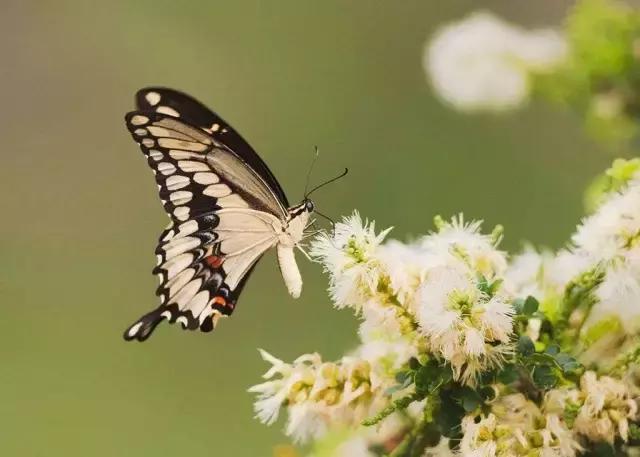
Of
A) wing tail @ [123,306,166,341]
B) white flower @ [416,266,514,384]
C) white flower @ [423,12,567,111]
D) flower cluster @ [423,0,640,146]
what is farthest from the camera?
white flower @ [423,12,567,111]

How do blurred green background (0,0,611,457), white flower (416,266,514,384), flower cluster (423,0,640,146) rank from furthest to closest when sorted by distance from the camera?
blurred green background (0,0,611,457) → flower cluster (423,0,640,146) → white flower (416,266,514,384)

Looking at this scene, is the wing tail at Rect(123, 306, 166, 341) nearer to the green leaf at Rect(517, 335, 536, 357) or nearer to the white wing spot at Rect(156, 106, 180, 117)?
the white wing spot at Rect(156, 106, 180, 117)

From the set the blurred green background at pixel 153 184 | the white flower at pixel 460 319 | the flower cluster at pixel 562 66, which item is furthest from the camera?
the blurred green background at pixel 153 184

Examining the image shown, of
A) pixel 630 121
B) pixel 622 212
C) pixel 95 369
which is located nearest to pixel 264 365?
pixel 95 369

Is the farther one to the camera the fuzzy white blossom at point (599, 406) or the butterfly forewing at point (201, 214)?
the butterfly forewing at point (201, 214)

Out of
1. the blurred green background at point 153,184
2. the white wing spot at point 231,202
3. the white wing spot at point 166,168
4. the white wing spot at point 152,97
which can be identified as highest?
the blurred green background at point 153,184

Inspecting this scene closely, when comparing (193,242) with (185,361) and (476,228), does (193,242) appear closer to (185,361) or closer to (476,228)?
(476,228)

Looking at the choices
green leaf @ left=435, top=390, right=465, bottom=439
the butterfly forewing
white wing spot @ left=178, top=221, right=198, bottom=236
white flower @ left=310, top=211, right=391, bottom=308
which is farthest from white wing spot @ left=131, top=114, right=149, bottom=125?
green leaf @ left=435, top=390, right=465, bottom=439

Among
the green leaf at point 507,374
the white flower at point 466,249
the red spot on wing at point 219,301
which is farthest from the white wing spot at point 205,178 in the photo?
the green leaf at point 507,374

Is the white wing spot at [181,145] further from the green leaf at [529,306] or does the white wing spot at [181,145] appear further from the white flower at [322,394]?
the green leaf at [529,306]
